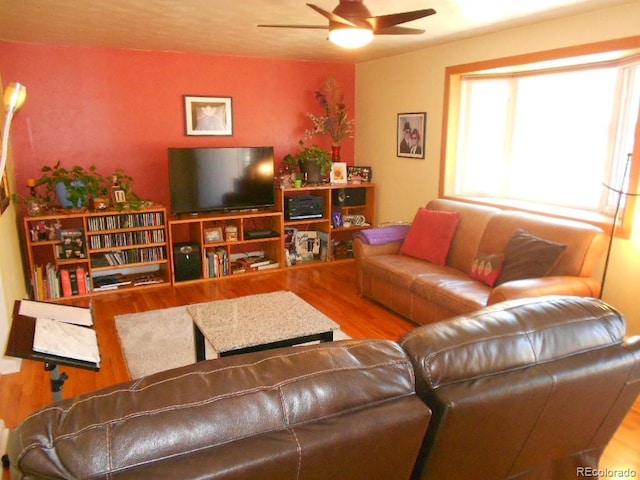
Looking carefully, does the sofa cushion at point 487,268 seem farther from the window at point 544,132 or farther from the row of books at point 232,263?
the row of books at point 232,263

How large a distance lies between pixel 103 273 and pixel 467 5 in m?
4.13

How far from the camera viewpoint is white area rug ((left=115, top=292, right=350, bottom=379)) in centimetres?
322

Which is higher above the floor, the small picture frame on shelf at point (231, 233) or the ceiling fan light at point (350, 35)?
the ceiling fan light at point (350, 35)

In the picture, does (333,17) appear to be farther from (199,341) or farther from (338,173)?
(338,173)

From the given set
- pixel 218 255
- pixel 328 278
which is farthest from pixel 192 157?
pixel 328 278

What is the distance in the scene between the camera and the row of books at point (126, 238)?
4.58 metres

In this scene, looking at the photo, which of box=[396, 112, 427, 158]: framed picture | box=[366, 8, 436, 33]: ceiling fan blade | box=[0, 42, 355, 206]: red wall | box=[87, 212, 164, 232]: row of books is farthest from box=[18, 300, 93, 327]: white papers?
box=[396, 112, 427, 158]: framed picture

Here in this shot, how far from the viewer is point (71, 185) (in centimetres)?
438

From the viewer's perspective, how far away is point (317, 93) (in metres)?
5.71

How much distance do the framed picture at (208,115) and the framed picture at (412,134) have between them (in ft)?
6.26

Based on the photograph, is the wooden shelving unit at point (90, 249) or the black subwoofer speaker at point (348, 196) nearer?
the wooden shelving unit at point (90, 249)

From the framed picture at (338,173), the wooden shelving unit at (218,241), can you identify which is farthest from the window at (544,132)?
the wooden shelving unit at (218,241)

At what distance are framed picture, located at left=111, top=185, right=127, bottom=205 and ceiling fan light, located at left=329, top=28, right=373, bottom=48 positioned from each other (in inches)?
113

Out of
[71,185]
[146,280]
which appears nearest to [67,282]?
[146,280]
